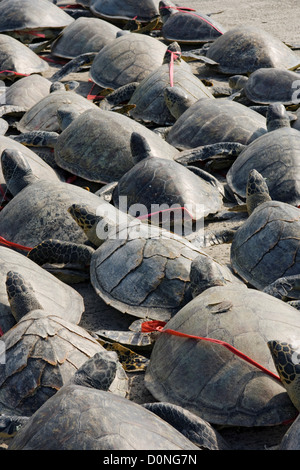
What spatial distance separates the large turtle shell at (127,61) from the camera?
821cm

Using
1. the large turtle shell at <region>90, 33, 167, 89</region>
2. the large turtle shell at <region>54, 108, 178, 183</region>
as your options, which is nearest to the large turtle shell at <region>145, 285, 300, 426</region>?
the large turtle shell at <region>54, 108, 178, 183</region>

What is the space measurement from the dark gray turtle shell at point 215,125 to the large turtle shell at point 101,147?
0.44 meters

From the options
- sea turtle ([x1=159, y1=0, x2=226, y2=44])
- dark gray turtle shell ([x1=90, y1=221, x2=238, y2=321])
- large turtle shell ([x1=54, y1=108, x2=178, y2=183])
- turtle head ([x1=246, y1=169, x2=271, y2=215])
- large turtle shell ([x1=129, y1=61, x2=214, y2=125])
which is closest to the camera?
dark gray turtle shell ([x1=90, y1=221, x2=238, y2=321])

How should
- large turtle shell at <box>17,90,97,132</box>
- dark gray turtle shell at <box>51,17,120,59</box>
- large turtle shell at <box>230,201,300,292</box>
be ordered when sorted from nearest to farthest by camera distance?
1. large turtle shell at <box>230,201,300,292</box>
2. large turtle shell at <box>17,90,97,132</box>
3. dark gray turtle shell at <box>51,17,120,59</box>

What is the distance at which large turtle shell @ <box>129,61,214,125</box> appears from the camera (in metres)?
7.25

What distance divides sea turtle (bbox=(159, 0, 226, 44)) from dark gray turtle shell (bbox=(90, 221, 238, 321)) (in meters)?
6.92

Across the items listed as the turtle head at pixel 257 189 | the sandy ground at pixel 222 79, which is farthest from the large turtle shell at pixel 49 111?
the turtle head at pixel 257 189

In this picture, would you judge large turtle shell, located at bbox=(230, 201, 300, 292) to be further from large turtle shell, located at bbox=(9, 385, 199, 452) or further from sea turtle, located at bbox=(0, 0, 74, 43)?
sea turtle, located at bbox=(0, 0, 74, 43)

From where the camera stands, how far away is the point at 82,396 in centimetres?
245

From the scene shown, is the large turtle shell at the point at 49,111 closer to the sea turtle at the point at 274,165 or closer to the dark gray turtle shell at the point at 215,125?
the dark gray turtle shell at the point at 215,125

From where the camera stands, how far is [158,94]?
723cm

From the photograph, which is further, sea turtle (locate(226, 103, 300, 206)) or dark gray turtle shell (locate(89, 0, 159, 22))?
dark gray turtle shell (locate(89, 0, 159, 22))

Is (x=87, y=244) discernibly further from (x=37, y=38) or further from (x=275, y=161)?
(x=37, y=38)

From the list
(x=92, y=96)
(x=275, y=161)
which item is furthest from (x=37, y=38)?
(x=275, y=161)
